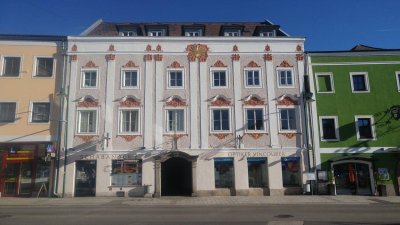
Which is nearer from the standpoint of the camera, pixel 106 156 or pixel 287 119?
pixel 106 156

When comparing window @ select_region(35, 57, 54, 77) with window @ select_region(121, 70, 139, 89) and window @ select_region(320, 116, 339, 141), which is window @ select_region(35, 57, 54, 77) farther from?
window @ select_region(320, 116, 339, 141)

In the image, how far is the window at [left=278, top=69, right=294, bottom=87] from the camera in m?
26.5

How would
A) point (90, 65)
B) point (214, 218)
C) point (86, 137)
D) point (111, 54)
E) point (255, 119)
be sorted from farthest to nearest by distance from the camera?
point (111, 54)
point (90, 65)
point (255, 119)
point (86, 137)
point (214, 218)

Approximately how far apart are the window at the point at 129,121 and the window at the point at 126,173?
2.23 meters

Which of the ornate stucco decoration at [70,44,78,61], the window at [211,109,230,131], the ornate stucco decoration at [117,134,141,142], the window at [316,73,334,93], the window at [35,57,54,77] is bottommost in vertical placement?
the ornate stucco decoration at [117,134,141,142]

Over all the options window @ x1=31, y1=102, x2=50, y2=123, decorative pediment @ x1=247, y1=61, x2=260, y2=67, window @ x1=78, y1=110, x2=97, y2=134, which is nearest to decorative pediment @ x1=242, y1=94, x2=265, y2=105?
decorative pediment @ x1=247, y1=61, x2=260, y2=67

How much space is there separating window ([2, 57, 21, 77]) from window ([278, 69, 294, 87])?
744 inches

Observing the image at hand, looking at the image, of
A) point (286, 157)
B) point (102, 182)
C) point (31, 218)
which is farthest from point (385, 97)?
point (31, 218)

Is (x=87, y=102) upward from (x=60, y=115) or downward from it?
upward

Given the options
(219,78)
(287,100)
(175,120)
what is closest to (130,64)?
(175,120)

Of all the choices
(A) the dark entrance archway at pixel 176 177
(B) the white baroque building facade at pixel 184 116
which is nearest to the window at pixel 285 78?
(B) the white baroque building facade at pixel 184 116

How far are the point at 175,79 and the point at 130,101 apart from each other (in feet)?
11.8

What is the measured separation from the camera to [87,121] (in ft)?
83.8

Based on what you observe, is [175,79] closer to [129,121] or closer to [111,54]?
[129,121]
